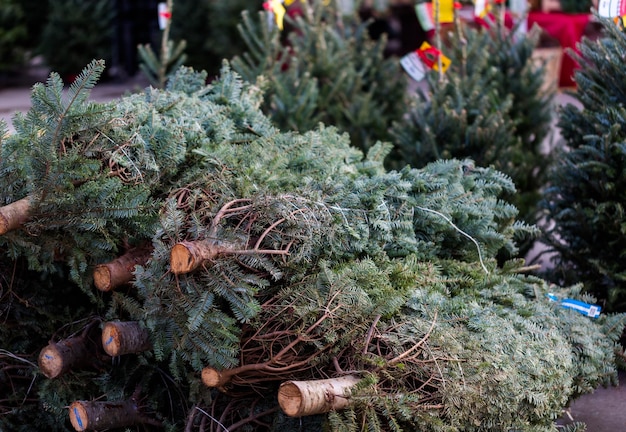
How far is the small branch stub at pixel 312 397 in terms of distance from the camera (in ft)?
8.23

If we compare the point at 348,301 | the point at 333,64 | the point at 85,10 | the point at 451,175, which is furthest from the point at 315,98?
the point at 85,10

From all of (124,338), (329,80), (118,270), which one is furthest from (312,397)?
(329,80)

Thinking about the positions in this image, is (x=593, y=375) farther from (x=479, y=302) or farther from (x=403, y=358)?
(x=403, y=358)

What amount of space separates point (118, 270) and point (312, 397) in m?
0.90

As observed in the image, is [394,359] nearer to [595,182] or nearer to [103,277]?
[103,277]

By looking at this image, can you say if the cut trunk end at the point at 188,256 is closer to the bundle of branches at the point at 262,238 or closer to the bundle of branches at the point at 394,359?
the bundle of branches at the point at 262,238

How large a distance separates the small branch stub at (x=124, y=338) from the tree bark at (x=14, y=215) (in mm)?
478

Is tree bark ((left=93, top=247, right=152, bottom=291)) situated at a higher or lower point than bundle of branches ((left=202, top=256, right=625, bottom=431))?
higher

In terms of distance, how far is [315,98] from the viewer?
215 inches

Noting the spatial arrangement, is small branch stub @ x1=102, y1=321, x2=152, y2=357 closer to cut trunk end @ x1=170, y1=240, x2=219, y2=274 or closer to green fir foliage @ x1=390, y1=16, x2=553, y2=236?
cut trunk end @ x1=170, y1=240, x2=219, y2=274

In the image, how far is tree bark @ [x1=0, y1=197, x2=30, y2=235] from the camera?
9.07 ft

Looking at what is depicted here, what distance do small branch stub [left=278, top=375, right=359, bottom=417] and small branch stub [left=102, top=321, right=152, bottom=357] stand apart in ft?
2.05

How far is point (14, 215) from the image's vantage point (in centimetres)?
279

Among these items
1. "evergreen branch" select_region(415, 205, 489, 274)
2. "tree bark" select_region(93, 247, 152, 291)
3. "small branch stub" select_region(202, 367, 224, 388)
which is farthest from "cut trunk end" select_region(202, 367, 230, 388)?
"evergreen branch" select_region(415, 205, 489, 274)
